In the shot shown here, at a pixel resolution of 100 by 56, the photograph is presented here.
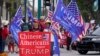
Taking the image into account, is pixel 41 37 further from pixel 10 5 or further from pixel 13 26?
pixel 10 5

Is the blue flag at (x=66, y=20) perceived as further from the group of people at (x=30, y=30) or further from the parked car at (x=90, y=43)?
the parked car at (x=90, y=43)

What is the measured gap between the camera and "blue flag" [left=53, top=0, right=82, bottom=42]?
67.6ft

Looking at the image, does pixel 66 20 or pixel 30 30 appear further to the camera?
pixel 30 30

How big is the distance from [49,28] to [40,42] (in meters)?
2.43

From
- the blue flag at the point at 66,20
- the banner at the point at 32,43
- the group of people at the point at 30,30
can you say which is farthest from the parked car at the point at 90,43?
the banner at the point at 32,43

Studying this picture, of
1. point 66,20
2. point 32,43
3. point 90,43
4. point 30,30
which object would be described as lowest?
point 90,43

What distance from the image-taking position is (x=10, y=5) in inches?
3009

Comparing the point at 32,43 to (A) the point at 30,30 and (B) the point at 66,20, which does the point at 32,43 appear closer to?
(B) the point at 66,20

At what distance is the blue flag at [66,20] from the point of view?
20.6m

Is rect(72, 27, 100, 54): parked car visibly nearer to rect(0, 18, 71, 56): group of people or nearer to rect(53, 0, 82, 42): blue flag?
rect(0, 18, 71, 56): group of people

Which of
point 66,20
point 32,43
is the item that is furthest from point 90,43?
point 32,43

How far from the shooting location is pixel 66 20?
2234cm

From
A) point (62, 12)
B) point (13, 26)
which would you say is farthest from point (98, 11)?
point (62, 12)

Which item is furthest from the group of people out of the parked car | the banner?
the parked car
